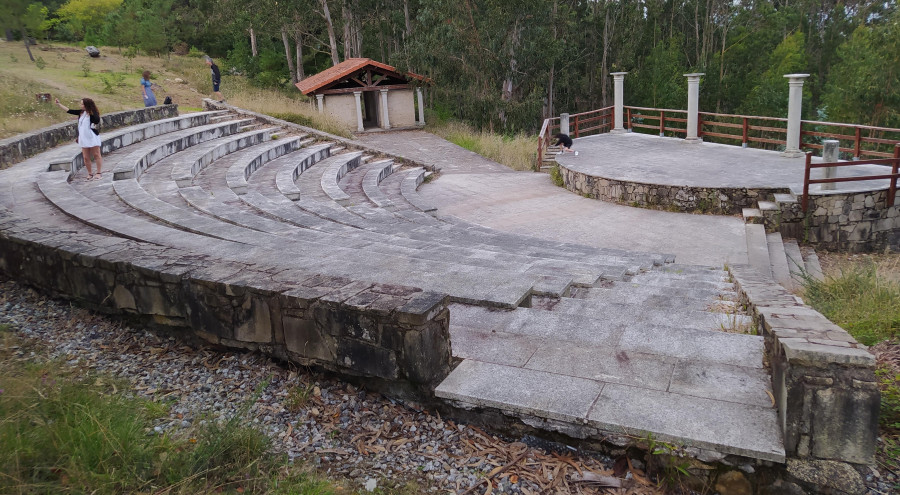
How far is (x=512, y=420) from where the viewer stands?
3.65 metres

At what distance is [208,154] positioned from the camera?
51.4 ft

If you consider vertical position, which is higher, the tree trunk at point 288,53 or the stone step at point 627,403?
the tree trunk at point 288,53

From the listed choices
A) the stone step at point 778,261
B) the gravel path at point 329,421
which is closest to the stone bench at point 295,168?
the gravel path at point 329,421

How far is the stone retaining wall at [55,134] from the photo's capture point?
12520mm

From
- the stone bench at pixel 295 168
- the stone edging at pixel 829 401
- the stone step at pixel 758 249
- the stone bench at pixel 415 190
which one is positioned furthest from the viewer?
the stone bench at pixel 415 190

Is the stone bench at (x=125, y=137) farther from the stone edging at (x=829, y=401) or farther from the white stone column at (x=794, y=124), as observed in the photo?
the white stone column at (x=794, y=124)

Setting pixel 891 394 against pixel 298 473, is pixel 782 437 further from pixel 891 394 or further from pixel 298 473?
pixel 298 473

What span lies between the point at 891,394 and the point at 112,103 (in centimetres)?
2336

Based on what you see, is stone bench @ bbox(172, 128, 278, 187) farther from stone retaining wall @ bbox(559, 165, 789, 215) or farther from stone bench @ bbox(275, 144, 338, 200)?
stone retaining wall @ bbox(559, 165, 789, 215)

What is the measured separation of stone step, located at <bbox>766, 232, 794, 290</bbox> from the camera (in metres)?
9.97

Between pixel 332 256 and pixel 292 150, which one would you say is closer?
pixel 332 256

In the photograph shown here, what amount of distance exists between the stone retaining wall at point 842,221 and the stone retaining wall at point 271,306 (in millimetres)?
11021

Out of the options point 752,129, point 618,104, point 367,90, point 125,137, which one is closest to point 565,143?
point 618,104

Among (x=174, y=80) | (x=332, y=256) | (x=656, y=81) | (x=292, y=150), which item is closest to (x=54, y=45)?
(x=174, y=80)
